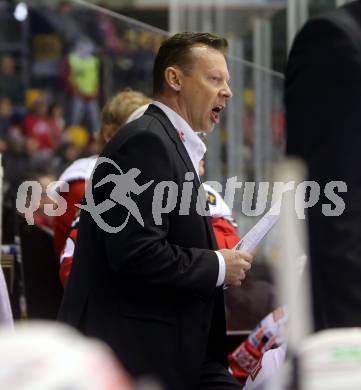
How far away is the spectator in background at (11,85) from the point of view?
1254 cm

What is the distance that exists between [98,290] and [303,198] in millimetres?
1230

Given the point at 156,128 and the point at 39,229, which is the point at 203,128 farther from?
the point at 39,229

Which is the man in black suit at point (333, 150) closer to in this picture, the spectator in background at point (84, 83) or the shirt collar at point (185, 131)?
the shirt collar at point (185, 131)

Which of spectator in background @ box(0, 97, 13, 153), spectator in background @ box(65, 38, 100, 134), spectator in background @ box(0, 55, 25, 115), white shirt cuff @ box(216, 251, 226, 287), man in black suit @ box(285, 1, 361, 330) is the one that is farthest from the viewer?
spectator in background @ box(0, 55, 25, 115)

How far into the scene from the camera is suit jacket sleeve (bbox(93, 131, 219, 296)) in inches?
128

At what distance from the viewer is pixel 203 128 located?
12.0 ft

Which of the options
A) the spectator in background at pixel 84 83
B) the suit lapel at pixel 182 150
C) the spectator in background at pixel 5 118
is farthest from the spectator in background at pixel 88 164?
the spectator in background at pixel 5 118

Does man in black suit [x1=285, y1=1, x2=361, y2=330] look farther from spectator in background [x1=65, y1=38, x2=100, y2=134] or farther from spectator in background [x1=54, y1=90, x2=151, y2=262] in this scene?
spectator in background [x1=65, y1=38, x2=100, y2=134]

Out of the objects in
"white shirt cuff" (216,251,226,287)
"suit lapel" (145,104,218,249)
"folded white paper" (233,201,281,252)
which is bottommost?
"white shirt cuff" (216,251,226,287)

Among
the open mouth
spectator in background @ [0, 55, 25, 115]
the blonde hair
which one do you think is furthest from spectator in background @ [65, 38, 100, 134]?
the open mouth

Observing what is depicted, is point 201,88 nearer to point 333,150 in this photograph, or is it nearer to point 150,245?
point 150,245

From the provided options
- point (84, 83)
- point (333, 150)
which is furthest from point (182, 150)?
point (84, 83)

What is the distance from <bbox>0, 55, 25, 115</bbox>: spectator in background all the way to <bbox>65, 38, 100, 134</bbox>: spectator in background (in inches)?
25.7

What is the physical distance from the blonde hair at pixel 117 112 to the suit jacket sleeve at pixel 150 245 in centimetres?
143
